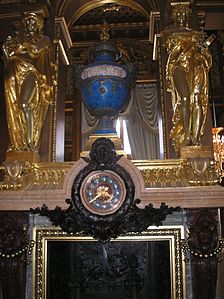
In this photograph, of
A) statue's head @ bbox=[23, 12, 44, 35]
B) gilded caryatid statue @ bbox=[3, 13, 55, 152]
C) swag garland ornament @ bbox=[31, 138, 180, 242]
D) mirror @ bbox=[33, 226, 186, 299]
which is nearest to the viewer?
swag garland ornament @ bbox=[31, 138, 180, 242]

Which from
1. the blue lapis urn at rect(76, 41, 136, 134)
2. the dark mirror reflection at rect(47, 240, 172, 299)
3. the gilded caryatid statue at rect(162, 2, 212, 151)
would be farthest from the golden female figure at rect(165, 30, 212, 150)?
the dark mirror reflection at rect(47, 240, 172, 299)

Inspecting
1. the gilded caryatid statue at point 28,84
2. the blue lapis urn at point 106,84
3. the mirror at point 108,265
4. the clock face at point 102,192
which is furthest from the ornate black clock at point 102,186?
the gilded caryatid statue at point 28,84

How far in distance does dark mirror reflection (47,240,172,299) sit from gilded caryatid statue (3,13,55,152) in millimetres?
1083

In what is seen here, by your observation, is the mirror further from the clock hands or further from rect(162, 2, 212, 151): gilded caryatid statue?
rect(162, 2, 212, 151): gilded caryatid statue

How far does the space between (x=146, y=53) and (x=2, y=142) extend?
3.29 meters

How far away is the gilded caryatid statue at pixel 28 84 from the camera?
4094 millimetres

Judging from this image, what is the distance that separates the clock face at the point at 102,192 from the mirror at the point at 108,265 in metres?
0.34

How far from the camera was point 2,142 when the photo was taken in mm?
7012

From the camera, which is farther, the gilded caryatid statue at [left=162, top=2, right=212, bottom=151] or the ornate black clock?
the gilded caryatid statue at [left=162, top=2, right=212, bottom=151]

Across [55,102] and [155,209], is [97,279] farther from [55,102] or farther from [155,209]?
[55,102]

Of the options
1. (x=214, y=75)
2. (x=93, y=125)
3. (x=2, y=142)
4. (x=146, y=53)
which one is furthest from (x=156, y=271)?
(x=214, y=75)

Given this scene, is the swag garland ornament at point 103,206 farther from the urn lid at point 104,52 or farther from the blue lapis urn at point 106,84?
the urn lid at point 104,52

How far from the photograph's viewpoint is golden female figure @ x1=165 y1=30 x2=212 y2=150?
3982mm

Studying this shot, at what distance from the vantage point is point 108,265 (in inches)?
147
